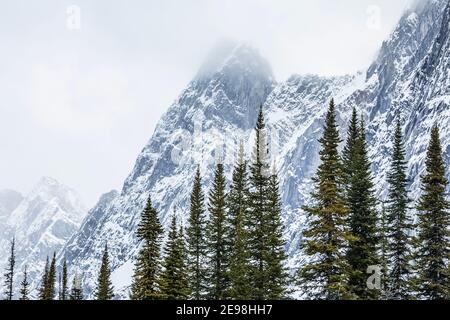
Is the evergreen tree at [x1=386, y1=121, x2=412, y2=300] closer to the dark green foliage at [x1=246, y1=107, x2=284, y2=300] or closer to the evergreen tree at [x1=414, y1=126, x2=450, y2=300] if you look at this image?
the evergreen tree at [x1=414, y1=126, x2=450, y2=300]

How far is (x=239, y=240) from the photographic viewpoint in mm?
45594

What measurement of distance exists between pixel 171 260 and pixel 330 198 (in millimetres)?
16326

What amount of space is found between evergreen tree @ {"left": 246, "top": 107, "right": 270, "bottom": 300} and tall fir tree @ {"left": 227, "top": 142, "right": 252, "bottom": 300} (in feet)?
1.29

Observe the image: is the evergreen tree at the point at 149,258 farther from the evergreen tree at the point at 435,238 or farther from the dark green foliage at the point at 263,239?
the evergreen tree at the point at 435,238

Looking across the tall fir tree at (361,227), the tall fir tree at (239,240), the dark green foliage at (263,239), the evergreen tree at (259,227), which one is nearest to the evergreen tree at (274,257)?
the dark green foliage at (263,239)

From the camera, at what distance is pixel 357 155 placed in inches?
1690

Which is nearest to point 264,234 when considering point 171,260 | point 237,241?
point 237,241

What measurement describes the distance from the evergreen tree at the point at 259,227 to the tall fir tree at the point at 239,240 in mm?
394

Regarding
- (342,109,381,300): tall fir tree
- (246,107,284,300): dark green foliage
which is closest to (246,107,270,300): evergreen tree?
(246,107,284,300): dark green foliage

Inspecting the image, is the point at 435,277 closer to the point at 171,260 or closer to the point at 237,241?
the point at 237,241

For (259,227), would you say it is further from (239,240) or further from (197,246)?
(197,246)
